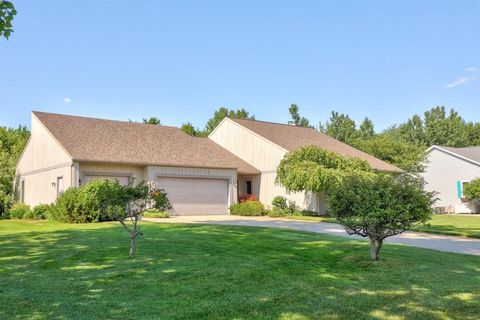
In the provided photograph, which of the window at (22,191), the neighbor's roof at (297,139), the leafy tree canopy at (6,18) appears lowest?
the window at (22,191)

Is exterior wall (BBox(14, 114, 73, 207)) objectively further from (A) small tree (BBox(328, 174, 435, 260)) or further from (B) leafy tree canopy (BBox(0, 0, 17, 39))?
(A) small tree (BBox(328, 174, 435, 260))

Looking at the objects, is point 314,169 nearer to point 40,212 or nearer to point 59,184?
point 59,184

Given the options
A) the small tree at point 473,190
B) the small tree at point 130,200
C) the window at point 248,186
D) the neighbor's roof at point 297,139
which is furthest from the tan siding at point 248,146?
the small tree at point 130,200

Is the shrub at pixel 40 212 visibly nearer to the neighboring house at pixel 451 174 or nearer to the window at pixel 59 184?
the window at pixel 59 184

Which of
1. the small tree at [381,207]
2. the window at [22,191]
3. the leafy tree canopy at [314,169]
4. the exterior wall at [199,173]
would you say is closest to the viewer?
the small tree at [381,207]

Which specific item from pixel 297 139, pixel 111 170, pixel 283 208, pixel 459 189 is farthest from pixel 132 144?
pixel 459 189

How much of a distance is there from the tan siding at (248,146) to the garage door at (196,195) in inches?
122

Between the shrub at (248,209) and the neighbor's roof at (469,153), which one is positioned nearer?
the shrub at (248,209)

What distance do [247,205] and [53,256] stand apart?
58.3 ft

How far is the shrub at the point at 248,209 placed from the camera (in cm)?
2541

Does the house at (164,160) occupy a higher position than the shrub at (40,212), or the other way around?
the house at (164,160)

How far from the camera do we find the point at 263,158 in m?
28.3

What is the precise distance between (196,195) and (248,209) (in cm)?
333

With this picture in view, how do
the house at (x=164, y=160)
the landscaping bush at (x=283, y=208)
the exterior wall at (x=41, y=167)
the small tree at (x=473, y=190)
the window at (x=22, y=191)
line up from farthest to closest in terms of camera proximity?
the small tree at (x=473, y=190) → the window at (x=22, y=191) → the landscaping bush at (x=283, y=208) → the house at (x=164, y=160) → the exterior wall at (x=41, y=167)
